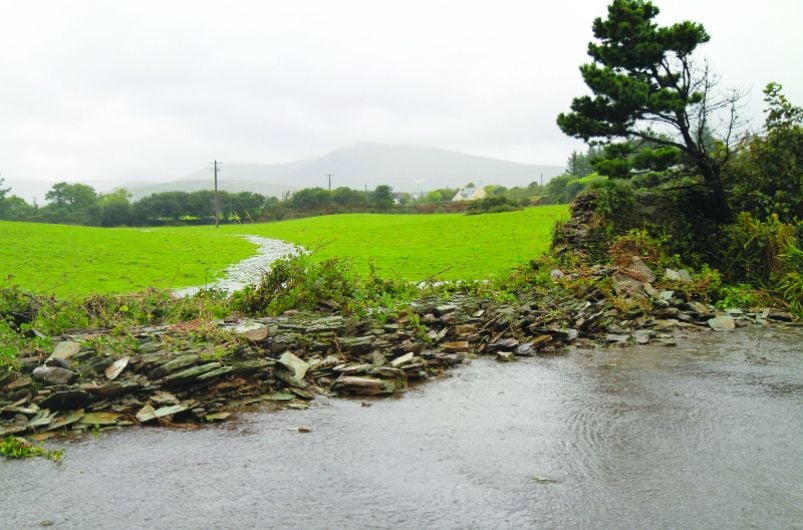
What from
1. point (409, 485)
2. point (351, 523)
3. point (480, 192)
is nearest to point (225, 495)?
point (351, 523)

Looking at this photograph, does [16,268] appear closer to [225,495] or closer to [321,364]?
[321,364]

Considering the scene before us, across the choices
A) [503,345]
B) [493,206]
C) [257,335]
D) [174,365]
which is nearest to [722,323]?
[503,345]

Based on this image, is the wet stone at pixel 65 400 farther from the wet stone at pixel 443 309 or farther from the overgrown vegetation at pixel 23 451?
the wet stone at pixel 443 309

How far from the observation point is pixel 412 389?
27.8 ft

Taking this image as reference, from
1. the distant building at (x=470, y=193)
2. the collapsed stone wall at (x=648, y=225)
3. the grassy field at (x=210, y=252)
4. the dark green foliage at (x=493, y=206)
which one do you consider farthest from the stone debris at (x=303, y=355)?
the distant building at (x=470, y=193)

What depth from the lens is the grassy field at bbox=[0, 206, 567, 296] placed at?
72.3ft

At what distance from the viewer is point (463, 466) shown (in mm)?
5652

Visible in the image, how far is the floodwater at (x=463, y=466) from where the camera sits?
15.4ft

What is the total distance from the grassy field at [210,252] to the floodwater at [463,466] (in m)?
8.21

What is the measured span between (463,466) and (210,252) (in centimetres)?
3029

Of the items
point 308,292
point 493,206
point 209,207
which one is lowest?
point 308,292

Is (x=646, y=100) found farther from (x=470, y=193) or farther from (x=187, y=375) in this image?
(x=470, y=193)

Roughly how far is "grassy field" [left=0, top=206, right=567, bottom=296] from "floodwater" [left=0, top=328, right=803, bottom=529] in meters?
8.21

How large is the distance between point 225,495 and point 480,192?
14287 cm
